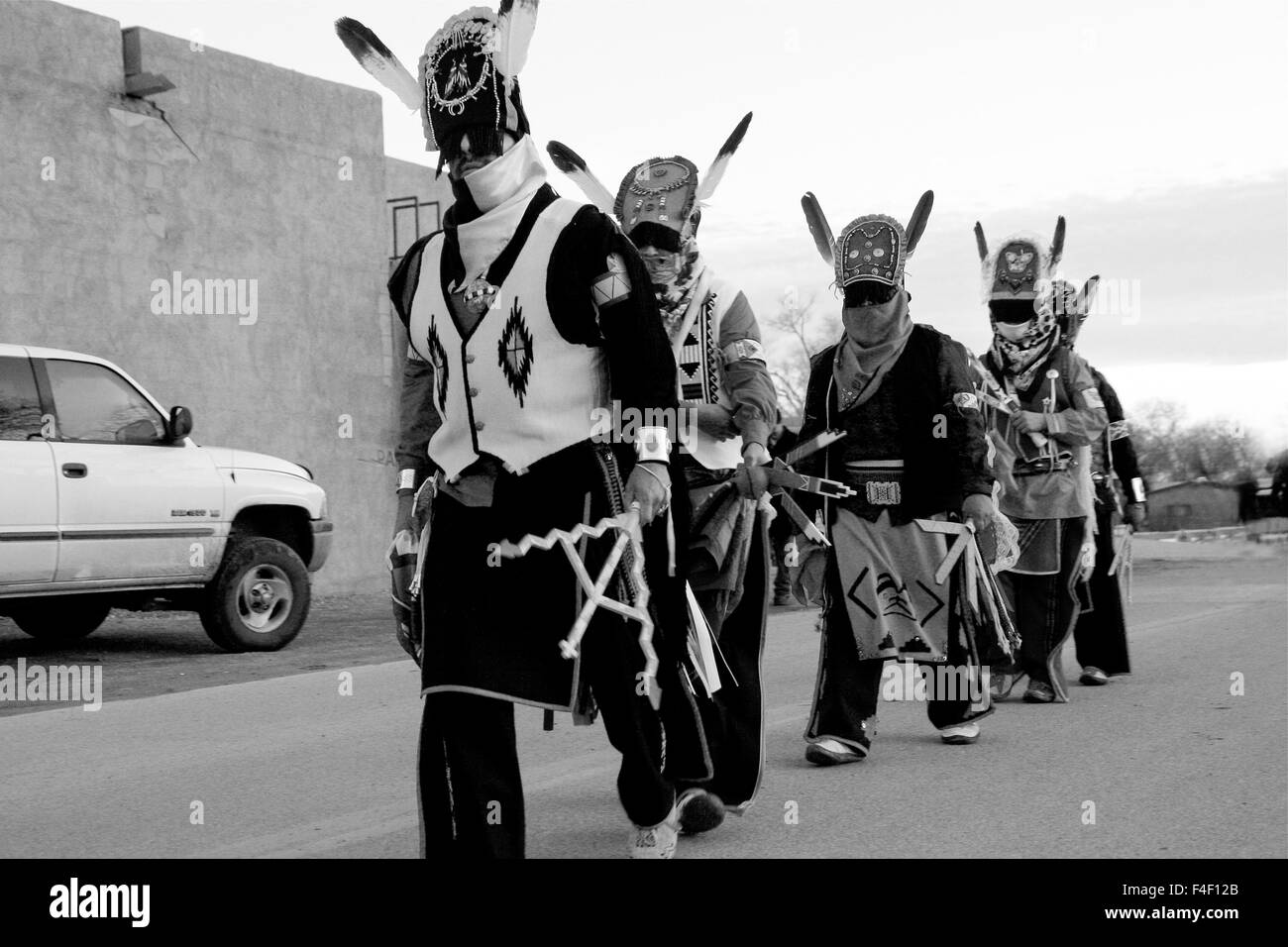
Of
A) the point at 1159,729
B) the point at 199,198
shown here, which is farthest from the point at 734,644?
the point at 199,198

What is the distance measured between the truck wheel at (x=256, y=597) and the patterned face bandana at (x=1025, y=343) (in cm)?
565

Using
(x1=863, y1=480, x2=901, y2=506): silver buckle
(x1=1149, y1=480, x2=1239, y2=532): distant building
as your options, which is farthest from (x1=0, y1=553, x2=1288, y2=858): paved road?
(x1=1149, y1=480, x2=1239, y2=532): distant building

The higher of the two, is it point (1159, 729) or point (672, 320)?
point (672, 320)

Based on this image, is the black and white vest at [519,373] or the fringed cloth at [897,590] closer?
the black and white vest at [519,373]

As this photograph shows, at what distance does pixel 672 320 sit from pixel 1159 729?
3.68 metres

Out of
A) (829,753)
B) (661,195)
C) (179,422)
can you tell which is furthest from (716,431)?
(179,422)

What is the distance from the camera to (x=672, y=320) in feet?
17.6

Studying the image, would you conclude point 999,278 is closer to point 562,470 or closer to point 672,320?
point 672,320

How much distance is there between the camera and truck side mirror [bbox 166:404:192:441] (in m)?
10.9

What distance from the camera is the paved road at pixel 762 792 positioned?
5281 mm

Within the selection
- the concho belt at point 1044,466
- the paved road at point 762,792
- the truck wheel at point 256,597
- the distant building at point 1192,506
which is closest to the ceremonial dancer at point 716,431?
the paved road at point 762,792

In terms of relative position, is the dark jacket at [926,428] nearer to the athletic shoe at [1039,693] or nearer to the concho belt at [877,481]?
the concho belt at [877,481]

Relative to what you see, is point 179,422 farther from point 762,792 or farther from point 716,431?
point 716,431

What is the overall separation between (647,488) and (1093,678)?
20.0 feet
